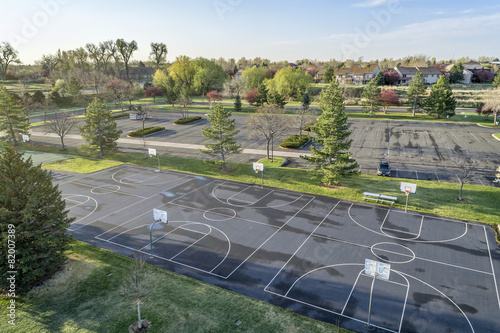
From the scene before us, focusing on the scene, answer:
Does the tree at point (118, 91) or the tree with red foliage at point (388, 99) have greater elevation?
the tree at point (118, 91)

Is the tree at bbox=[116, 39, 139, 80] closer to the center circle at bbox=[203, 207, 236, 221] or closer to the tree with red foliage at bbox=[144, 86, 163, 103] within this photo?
the tree with red foliage at bbox=[144, 86, 163, 103]

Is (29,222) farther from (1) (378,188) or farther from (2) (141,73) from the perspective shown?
(2) (141,73)

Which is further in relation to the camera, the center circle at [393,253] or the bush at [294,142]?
the bush at [294,142]

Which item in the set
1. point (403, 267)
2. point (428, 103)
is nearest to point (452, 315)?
point (403, 267)

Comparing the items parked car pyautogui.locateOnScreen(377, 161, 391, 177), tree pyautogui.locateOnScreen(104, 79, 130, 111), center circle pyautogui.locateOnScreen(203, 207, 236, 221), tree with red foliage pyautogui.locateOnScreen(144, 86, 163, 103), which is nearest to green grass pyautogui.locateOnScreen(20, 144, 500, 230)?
parked car pyautogui.locateOnScreen(377, 161, 391, 177)

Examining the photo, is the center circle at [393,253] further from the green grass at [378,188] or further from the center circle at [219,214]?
the center circle at [219,214]

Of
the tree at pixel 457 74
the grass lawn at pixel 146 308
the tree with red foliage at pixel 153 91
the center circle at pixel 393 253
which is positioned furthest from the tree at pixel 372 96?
the tree with red foliage at pixel 153 91
